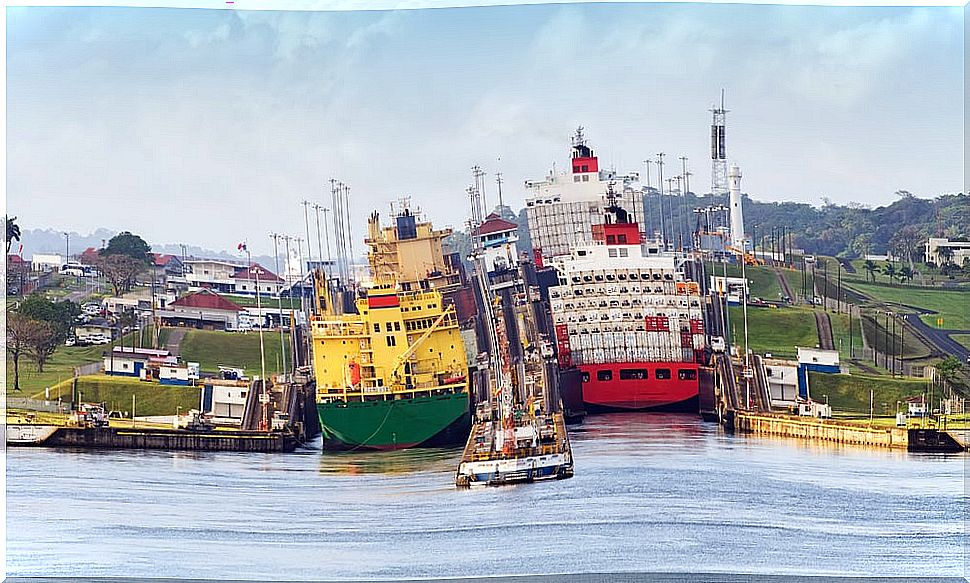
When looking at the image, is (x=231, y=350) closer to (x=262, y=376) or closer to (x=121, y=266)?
(x=262, y=376)

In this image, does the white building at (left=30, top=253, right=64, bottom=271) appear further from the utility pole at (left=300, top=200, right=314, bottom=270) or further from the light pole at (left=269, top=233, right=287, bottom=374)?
the utility pole at (left=300, top=200, right=314, bottom=270)

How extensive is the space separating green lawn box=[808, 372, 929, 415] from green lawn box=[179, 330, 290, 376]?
2434 millimetres

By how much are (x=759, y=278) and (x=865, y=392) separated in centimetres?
69

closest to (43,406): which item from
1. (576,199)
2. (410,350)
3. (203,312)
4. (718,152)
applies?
(203,312)

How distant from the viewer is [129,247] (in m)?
6.09

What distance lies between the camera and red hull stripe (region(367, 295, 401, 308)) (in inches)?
235

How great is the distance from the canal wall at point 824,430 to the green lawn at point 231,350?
2.10 m

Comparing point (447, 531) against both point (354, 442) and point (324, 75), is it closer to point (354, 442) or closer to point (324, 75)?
point (354, 442)

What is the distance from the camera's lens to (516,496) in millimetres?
5969

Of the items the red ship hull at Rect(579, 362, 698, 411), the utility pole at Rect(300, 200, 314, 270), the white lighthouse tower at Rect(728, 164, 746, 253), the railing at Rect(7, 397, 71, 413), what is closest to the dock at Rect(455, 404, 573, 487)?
the red ship hull at Rect(579, 362, 698, 411)

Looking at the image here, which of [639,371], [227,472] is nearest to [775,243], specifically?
[639,371]

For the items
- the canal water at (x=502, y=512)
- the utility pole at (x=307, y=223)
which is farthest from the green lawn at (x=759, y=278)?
the utility pole at (x=307, y=223)

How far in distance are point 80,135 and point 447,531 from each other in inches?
93.9

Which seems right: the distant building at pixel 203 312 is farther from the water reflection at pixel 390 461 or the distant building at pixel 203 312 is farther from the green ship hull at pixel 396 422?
the water reflection at pixel 390 461
